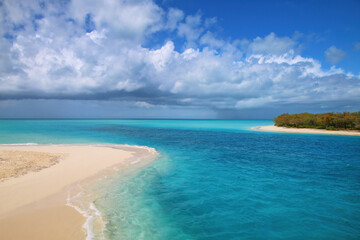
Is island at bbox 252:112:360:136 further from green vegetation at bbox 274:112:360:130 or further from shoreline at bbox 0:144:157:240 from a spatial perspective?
shoreline at bbox 0:144:157:240

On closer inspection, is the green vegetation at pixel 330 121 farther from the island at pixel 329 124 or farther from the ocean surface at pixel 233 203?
the ocean surface at pixel 233 203

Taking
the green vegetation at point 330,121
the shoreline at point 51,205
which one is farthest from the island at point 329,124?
the shoreline at point 51,205

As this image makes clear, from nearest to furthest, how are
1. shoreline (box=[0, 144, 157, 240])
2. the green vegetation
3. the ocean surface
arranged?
shoreline (box=[0, 144, 157, 240]) → the ocean surface → the green vegetation

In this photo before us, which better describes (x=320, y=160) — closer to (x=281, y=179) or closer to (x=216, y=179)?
(x=281, y=179)

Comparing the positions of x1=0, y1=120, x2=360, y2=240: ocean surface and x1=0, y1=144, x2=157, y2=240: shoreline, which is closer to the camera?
x1=0, y1=144, x2=157, y2=240: shoreline

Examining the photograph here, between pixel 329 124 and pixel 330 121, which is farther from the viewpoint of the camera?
pixel 329 124

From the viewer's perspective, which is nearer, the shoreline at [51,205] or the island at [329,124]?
the shoreline at [51,205]

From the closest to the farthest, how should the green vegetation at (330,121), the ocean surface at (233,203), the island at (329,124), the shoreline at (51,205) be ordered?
1. the shoreline at (51,205)
2. the ocean surface at (233,203)
3. the island at (329,124)
4. the green vegetation at (330,121)

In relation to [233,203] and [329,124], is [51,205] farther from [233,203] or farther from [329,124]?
[329,124]

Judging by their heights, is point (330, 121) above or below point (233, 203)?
above

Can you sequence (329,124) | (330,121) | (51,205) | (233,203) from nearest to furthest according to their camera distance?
1. (51,205)
2. (233,203)
3. (330,121)
4. (329,124)

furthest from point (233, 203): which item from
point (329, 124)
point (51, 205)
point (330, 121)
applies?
point (329, 124)

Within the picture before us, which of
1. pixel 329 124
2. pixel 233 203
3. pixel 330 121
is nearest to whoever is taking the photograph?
pixel 233 203

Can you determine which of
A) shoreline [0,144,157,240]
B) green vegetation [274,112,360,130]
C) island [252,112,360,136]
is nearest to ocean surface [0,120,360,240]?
shoreline [0,144,157,240]
